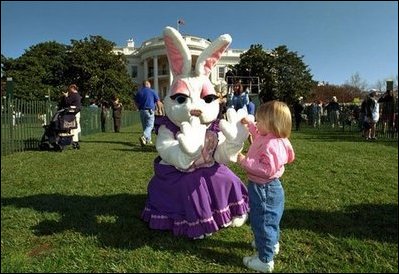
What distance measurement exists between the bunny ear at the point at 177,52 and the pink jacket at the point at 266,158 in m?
1.22

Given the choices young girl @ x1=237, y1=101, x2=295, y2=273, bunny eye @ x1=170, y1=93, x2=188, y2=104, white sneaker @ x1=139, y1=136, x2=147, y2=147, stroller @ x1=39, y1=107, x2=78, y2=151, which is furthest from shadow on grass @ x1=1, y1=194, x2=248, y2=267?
white sneaker @ x1=139, y1=136, x2=147, y2=147

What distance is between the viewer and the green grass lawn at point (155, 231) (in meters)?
3.20

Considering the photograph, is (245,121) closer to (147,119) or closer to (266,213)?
(266,213)

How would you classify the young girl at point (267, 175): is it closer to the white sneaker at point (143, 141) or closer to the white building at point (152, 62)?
the white sneaker at point (143, 141)

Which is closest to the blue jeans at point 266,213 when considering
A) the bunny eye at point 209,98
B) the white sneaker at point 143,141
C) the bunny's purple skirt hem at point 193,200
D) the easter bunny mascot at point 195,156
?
the easter bunny mascot at point 195,156

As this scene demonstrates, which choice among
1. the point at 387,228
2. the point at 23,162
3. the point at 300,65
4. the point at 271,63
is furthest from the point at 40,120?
the point at 300,65

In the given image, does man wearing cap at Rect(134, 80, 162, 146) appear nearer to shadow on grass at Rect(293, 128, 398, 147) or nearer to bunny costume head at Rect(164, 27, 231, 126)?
shadow on grass at Rect(293, 128, 398, 147)

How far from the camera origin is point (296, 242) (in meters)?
3.63

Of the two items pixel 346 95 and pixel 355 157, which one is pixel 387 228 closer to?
pixel 355 157

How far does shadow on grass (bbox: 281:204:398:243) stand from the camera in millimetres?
3832

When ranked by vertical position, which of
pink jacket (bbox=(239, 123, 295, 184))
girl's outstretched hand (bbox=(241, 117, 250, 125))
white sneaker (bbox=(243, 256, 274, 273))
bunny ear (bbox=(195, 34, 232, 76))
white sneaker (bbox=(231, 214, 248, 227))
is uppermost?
bunny ear (bbox=(195, 34, 232, 76))

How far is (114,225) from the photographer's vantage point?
13.4ft

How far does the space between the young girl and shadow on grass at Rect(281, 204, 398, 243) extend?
3.08 ft

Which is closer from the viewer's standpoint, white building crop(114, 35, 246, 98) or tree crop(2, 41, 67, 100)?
tree crop(2, 41, 67, 100)
